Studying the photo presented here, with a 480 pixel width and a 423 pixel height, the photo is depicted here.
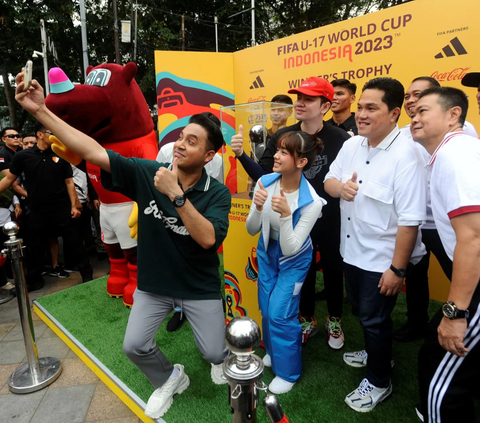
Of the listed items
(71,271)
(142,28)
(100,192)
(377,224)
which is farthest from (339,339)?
(142,28)

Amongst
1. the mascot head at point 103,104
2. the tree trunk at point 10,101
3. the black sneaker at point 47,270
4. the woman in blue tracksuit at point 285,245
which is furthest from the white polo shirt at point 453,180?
the tree trunk at point 10,101

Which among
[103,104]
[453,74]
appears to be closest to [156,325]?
[103,104]

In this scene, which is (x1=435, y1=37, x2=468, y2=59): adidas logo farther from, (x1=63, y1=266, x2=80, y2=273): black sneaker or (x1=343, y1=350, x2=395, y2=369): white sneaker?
(x1=63, y1=266, x2=80, y2=273): black sneaker

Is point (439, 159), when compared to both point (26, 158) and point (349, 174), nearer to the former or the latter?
point (349, 174)

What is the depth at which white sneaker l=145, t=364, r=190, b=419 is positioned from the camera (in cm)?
207

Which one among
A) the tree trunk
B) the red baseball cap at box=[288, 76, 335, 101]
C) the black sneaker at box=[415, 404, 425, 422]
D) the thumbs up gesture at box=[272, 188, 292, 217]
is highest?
the tree trunk

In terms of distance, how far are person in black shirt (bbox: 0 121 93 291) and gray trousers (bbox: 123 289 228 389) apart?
249 cm

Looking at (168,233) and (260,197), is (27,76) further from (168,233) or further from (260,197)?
(260,197)

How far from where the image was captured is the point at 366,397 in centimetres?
209

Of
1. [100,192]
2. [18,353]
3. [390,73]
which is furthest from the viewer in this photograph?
[390,73]

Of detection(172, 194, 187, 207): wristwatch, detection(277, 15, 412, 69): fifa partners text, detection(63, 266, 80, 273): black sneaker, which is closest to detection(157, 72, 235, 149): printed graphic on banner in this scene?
detection(277, 15, 412, 69): fifa partners text

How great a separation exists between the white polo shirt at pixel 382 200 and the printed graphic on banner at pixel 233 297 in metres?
1.00

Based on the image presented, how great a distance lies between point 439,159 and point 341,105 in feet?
7.01

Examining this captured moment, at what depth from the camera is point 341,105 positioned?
3.47m
